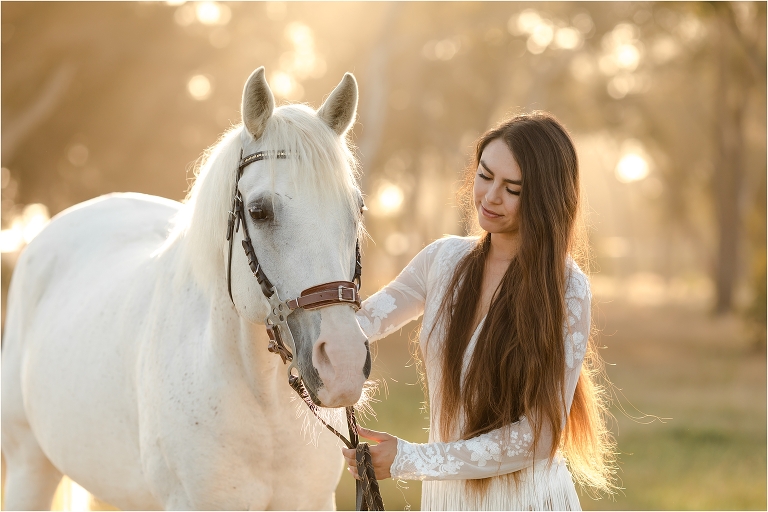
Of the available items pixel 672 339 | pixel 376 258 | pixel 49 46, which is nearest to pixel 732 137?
pixel 672 339

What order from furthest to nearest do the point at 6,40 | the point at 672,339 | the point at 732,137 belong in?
the point at 732,137
the point at 672,339
the point at 6,40

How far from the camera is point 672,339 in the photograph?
1600 cm

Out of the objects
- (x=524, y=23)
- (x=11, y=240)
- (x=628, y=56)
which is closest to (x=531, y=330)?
(x=11, y=240)

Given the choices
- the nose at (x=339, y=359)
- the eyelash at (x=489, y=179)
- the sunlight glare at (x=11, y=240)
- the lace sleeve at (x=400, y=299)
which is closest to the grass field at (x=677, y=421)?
the lace sleeve at (x=400, y=299)

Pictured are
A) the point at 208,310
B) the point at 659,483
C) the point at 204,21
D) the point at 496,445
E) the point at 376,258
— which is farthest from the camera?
the point at 376,258

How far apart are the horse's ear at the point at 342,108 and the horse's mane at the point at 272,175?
2.2 inches

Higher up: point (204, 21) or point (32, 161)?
point (204, 21)

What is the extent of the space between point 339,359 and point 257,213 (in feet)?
1.73

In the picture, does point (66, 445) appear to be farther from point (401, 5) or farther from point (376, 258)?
point (376, 258)

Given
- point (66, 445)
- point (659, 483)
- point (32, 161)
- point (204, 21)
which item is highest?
point (204, 21)

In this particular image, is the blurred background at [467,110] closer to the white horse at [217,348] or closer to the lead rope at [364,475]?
the white horse at [217,348]

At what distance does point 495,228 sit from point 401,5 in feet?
43.1

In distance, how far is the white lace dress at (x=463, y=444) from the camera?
2.29 meters

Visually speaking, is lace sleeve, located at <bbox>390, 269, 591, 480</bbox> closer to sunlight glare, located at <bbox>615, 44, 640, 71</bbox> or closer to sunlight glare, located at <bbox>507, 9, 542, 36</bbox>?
sunlight glare, located at <bbox>507, 9, 542, 36</bbox>
